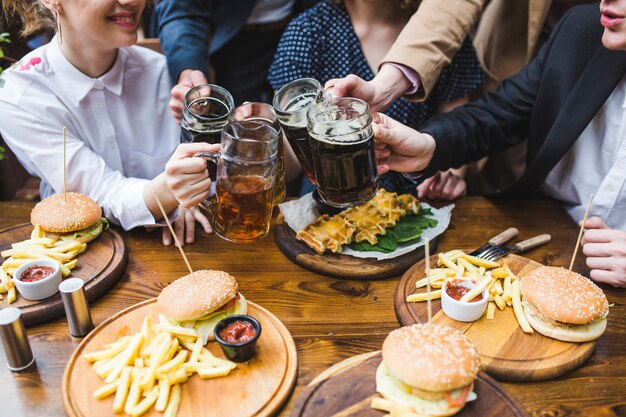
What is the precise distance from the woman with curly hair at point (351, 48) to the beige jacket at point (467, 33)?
0.80 ft

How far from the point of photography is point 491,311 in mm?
1816

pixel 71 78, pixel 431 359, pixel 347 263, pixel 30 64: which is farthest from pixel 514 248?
pixel 30 64

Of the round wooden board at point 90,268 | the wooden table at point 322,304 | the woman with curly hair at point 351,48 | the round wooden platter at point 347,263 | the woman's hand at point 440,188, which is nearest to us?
the wooden table at point 322,304

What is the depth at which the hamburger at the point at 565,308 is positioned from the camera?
66.6 inches

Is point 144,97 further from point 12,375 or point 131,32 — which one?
point 12,375

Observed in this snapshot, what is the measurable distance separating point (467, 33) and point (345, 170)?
142cm

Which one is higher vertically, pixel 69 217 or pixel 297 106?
pixel 297 106

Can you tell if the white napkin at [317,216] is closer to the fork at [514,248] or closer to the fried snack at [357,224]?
the fried snack at [357,224]

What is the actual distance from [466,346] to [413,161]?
3.56 feet

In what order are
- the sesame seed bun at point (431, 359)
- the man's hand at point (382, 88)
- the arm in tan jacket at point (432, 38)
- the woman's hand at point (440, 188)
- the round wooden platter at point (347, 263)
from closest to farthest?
the sesame seed bun at point (431, 359), the round wooden platter at point (347, 263), the man's hand at point (382, 88), the arm in tan jacket at point (432, 38), the woman's hand at point (440, 188)

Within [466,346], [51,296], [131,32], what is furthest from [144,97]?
[466,346]

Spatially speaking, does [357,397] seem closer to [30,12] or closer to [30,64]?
[30,64]

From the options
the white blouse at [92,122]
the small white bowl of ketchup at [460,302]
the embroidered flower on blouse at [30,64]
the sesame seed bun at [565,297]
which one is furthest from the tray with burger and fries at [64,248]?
the sesame seed bun at [565,297]

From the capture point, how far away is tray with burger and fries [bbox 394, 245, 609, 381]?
5.33ft
